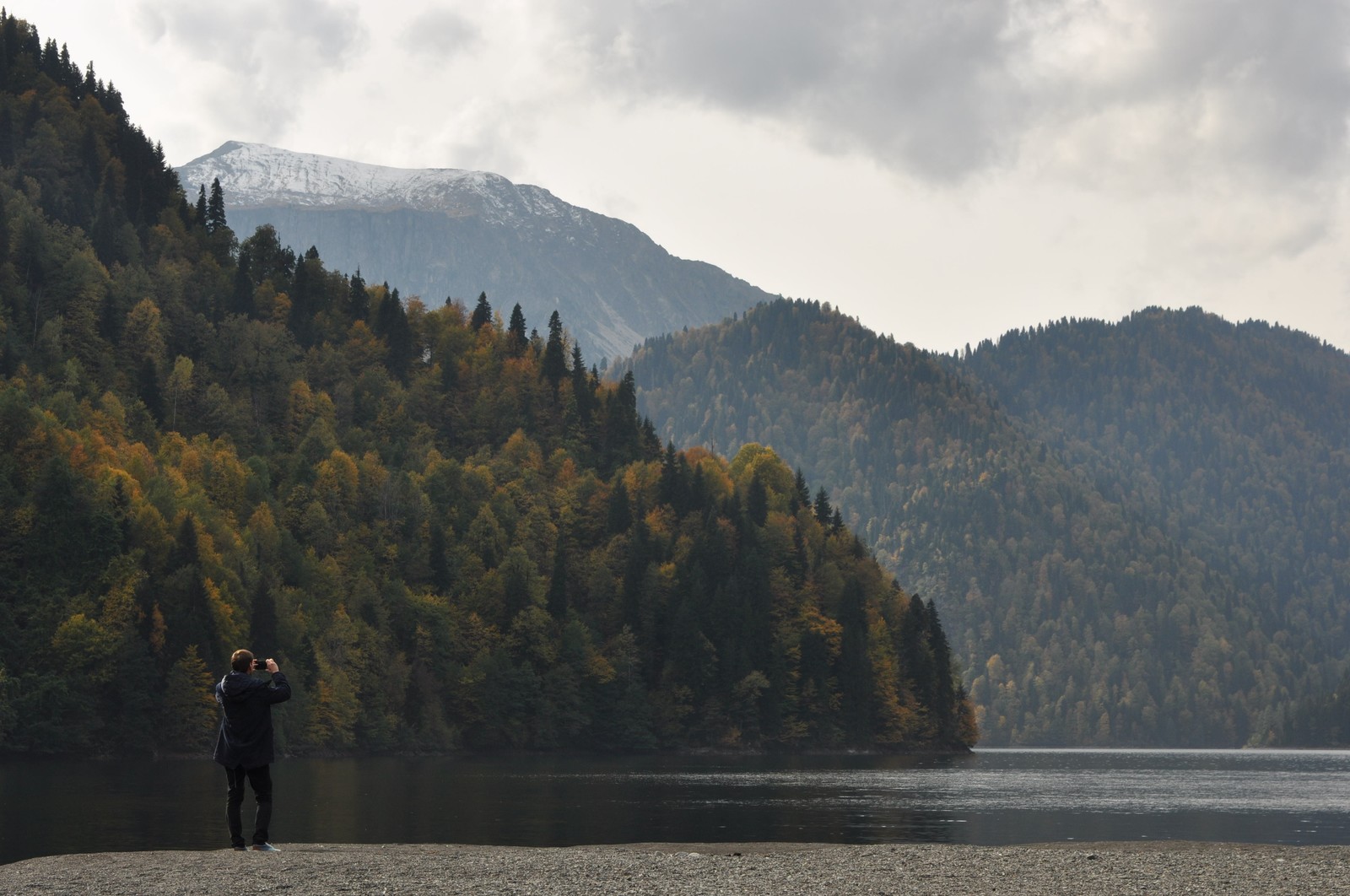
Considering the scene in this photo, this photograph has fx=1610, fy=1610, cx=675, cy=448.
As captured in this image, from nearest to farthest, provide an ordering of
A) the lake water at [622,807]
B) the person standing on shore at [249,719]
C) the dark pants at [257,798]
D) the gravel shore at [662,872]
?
the gravel shore at [662,872], the person standing on shore at [249,719], the dark pants at [257,798], the lake water at [622,807]

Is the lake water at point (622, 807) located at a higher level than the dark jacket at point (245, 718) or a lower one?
lower

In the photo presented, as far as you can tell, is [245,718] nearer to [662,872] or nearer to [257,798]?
[257,798]

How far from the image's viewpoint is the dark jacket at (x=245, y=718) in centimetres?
3891

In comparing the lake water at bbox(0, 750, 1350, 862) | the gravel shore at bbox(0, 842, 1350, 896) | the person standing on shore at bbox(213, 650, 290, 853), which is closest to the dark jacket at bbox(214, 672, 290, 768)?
the person standing on shore at bbox(213, 650, 290, 853)

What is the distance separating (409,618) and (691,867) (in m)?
147

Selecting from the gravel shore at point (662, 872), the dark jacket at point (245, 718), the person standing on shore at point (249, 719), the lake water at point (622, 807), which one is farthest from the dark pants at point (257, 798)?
the lake water at point (622, 807)

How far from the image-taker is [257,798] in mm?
40062

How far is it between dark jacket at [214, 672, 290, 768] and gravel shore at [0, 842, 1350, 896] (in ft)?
8.12

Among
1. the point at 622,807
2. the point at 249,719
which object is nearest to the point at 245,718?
the point at 249,719

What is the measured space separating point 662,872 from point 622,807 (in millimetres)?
44492

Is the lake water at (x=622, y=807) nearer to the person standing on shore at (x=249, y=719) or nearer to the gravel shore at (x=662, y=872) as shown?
the gravel shore at (x=662, y=872)

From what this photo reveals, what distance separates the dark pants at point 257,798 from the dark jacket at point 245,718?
41 cm

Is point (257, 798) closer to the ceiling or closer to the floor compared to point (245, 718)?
closer to the floor

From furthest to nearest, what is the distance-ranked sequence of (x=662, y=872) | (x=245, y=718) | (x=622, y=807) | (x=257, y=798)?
1. (x=622, y=807)
2. (x=662, y=872)
3. (x=257, y=798)
4. (x=245, y=718)
